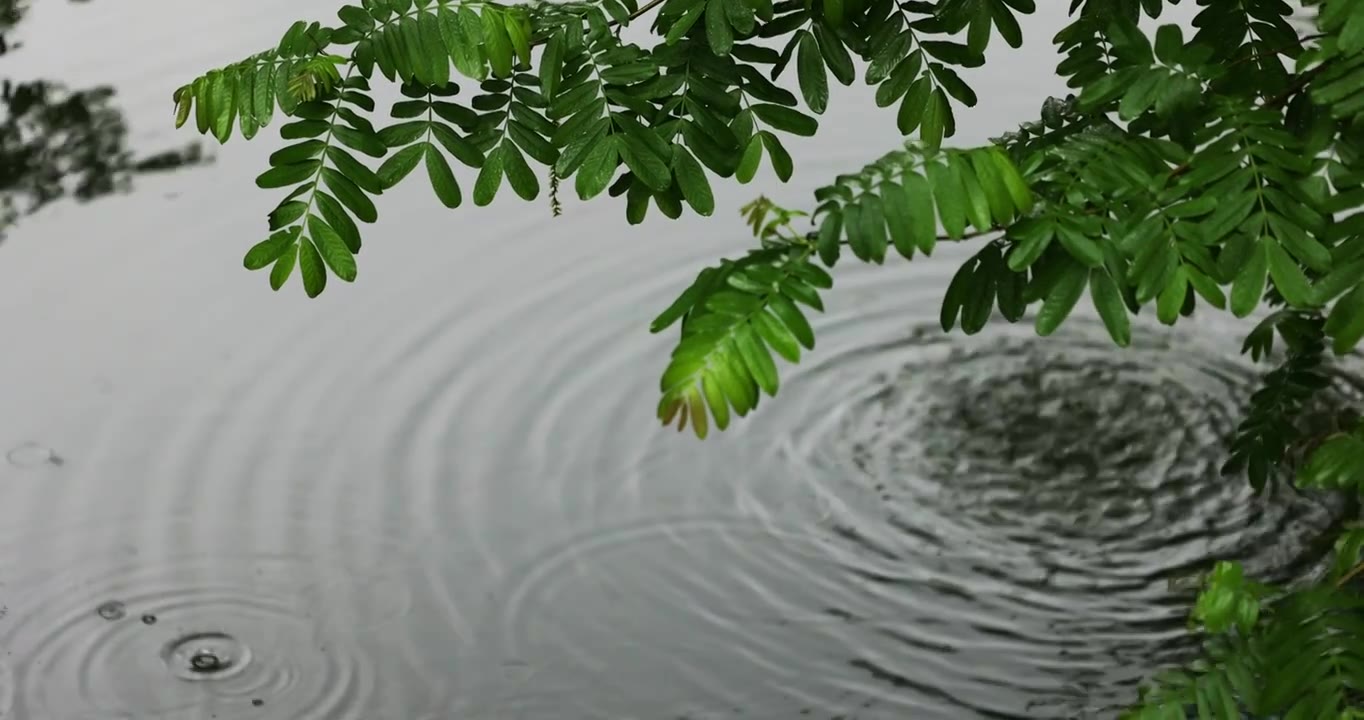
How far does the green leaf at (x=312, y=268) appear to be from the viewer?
2.28 m

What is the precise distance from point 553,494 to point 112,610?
3.68ft

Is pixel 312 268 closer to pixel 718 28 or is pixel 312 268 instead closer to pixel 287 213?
pixel 287 213

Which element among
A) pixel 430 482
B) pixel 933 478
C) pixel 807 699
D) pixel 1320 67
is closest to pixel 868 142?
pixel 933 478

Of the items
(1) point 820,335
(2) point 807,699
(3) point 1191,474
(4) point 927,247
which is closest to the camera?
(4) point 927,247

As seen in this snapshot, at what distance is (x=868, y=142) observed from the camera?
584 cm

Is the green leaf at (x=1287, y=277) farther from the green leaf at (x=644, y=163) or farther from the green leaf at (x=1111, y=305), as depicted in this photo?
the green leaf at (x=644, y=163)

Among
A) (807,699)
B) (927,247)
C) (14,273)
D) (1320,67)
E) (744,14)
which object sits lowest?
(807,699)

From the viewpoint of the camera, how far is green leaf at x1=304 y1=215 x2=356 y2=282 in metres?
2.27

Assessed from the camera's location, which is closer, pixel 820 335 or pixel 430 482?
pixel 430 482

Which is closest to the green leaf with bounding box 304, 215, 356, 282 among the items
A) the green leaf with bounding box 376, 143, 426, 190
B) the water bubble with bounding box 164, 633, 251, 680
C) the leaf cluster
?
the leaf cluster

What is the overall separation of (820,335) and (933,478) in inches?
30.1

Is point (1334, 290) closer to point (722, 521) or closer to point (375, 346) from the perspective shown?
point (722, 521)

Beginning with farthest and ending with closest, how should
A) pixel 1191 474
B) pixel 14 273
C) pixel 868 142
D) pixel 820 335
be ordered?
pixel 868 142
pixel 14 273
pixel 820 335
pixel 1191 474

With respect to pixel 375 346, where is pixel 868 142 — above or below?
above
